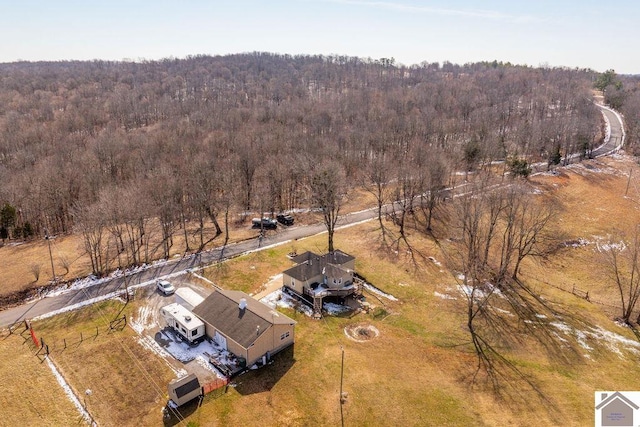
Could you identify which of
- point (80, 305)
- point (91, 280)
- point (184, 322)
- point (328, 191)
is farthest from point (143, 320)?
point (328, 191)

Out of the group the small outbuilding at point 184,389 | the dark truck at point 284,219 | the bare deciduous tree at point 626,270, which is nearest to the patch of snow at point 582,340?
the bare deciduous tree at point 626,270

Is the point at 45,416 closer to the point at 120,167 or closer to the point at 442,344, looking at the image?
the point at 442,344

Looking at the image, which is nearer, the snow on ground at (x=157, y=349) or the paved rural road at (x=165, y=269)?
the snow on ground at (x=157, y=349)

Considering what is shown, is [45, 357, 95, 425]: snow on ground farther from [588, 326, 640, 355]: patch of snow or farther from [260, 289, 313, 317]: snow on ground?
[588, 326, 640, 355]: patch of snow

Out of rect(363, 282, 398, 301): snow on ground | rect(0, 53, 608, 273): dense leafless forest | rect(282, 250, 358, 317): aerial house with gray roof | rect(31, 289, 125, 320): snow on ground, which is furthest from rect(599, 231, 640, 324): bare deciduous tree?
rect(31, 289, 125, 320): snow on ground

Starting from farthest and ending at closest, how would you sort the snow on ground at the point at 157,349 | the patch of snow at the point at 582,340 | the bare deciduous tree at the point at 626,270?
the bare deciduous tree at the point at 626,270
the patch of snow at the point at 582,340
the snow on ground at the point at 157,349

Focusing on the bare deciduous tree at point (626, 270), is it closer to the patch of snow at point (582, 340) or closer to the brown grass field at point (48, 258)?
the patch of snow at point (582, 340)
